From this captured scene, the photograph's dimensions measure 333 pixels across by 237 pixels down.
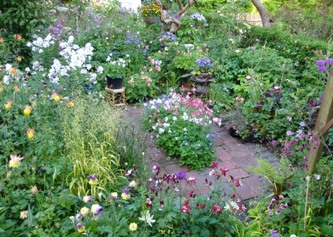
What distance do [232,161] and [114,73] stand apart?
8.02 feet

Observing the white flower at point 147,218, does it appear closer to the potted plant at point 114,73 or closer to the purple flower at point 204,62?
the potted plant at point 114,73

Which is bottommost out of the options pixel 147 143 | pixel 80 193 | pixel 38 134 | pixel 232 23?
pixel 147 143

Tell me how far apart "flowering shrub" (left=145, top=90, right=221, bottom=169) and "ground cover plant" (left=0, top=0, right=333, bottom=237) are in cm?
1

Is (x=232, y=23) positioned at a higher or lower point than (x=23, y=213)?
higher

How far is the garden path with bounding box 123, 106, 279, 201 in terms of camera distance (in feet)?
10.4

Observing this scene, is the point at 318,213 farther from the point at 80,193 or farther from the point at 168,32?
the point at 168,32

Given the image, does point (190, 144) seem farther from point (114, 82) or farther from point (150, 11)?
point (150, 11)

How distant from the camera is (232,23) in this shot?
662 centimetres

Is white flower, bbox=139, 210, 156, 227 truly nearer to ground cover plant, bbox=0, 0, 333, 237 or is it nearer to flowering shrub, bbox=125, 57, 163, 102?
ground cover plant, bbox=0, 0, 333, 237

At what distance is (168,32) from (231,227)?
497 cm

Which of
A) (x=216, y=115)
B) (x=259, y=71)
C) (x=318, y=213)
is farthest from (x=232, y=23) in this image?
(x=318, y=213)

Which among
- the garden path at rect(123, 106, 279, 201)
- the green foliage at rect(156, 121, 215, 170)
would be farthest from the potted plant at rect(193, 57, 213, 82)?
the green foliage at rect(156, 121, 215, 170)

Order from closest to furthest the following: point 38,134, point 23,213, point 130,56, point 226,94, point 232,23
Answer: point 23,213 → point 38,134 → point 226,94 → point 130,56 → point 232,23

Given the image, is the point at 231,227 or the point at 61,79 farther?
the point at 61,79
